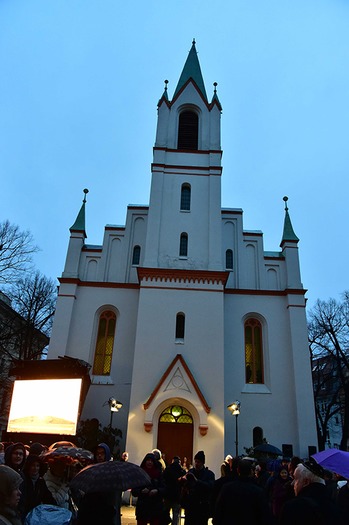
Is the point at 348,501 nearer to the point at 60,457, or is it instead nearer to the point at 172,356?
the point at 60,457

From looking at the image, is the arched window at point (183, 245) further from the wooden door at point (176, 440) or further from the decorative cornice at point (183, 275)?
the wooden door at point (176, 440)

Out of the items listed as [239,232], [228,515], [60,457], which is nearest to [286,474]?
[228,515]

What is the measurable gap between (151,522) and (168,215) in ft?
55.7

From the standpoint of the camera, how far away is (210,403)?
17.9 m

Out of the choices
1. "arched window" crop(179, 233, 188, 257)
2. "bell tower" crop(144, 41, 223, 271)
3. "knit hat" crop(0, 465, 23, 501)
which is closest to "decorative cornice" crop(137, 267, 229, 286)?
"bell tower" crop(144, 41, 223, 271)

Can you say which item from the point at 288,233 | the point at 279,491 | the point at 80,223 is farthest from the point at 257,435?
the point at 80,223

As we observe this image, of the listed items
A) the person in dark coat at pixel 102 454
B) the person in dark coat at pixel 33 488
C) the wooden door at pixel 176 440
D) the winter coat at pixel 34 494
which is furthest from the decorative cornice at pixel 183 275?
the winter coat at pixel 34 494

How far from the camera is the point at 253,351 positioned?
68.1 ft

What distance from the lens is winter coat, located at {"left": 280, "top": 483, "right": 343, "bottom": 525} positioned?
11.1ft

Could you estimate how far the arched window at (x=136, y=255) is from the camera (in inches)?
882

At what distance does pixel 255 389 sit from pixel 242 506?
1605 cm

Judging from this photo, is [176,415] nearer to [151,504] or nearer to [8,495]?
[151,504]

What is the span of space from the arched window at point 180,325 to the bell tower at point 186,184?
2530 millimetres

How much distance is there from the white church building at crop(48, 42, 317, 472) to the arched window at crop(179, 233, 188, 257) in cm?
6
